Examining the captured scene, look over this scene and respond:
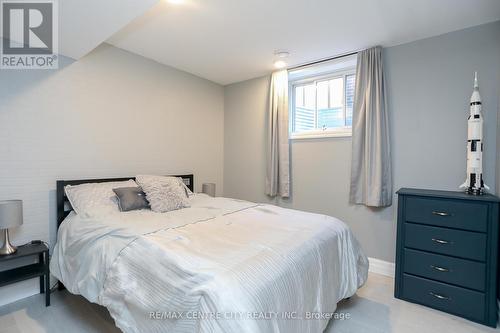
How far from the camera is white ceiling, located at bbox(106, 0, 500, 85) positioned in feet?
6.66

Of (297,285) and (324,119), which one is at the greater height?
(324,119)

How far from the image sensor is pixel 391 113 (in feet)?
9.11

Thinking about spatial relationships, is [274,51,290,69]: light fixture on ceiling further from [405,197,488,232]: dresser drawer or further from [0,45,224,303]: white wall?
[405,197,488,232]: dresser drawer

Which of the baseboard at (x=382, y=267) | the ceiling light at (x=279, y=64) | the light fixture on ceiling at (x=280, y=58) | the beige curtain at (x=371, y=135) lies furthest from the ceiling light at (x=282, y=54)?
the baseboard at (x=382, y=267)

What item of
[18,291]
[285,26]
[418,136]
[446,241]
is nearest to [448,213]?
[446,241]

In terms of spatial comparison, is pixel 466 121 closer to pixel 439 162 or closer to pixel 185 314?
pixel 439 162

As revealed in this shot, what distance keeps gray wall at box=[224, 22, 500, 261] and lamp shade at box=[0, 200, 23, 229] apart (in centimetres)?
287

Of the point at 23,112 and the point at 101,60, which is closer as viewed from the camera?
the point at 23,112

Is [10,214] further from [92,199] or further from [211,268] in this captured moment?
[211,268]

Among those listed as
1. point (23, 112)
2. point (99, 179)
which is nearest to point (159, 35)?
point (23, 112)

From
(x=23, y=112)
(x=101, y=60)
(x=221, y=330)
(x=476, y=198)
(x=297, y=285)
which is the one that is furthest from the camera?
(x=101, y=60)

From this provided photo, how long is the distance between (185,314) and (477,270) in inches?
90.4

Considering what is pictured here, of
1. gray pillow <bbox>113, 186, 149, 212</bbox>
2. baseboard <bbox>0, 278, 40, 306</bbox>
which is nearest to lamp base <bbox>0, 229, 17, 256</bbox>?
baseboard <bbox>0, 278, 40, 306</bbox>

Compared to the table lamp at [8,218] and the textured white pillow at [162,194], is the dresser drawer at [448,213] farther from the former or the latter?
the table lamp at [8,218]
